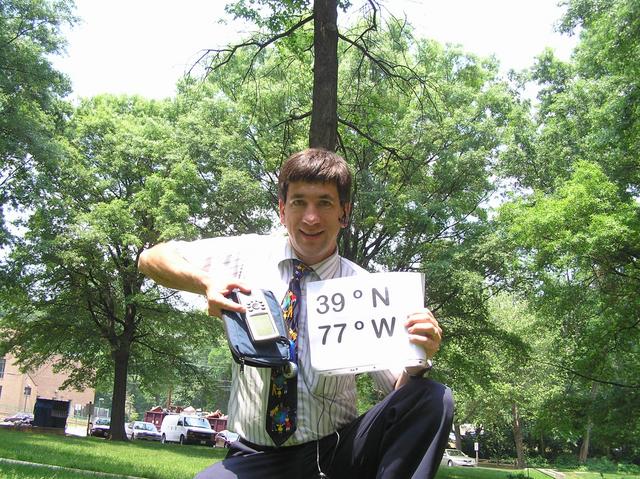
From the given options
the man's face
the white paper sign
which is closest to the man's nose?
the man's face

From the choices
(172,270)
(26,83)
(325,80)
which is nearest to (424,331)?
(172,270)

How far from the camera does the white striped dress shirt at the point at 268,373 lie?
8.48 ft

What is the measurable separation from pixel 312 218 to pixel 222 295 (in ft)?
1.98

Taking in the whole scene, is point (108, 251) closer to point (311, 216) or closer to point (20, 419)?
point (311, 216)

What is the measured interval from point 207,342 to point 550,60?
2053cm

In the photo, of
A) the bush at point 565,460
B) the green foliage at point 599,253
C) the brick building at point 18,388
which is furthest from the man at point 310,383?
the brick building at point 18,388

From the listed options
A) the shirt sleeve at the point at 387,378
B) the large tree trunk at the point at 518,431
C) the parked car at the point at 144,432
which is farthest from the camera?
the parked car at the point at 144,432

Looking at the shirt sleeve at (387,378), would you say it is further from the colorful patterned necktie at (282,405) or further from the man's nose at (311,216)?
the man's nose at (311,216)

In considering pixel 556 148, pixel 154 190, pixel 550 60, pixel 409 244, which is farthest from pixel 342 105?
Answer: pixel 550 60

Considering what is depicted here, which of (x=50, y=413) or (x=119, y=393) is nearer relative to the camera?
(x=119, y=393)

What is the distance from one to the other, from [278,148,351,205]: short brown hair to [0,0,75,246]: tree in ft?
58.3

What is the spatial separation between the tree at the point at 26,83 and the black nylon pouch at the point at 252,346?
59.7 ft

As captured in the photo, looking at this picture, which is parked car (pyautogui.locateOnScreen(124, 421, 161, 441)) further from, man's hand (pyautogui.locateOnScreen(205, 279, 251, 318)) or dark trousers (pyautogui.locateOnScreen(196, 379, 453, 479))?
man's hand (pyautogui.locateOnScreen(205, 279, 251, 318))

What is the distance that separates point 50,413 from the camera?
97.5 feet
